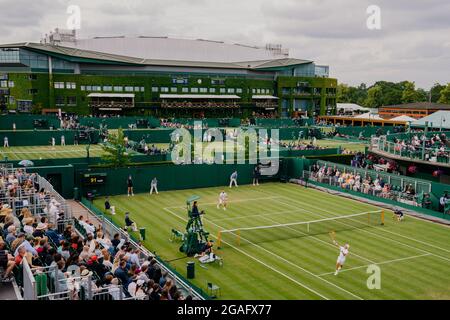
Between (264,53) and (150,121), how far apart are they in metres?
65.0

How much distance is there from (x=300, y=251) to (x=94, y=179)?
746 inches

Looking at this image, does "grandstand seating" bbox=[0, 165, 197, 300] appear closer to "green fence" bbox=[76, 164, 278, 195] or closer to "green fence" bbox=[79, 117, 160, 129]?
"green fence" bbox=[76, 164, 278, 195]

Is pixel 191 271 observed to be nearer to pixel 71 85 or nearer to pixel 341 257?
pixel 341 257

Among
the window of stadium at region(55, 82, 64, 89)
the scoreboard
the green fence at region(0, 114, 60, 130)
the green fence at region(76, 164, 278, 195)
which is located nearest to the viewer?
the scoreboard

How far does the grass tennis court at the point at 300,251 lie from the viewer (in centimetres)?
1919

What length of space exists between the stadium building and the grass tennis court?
63425 millimetres

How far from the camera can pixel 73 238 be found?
52.9 feet

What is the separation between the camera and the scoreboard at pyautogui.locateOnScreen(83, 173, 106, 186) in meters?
36.3

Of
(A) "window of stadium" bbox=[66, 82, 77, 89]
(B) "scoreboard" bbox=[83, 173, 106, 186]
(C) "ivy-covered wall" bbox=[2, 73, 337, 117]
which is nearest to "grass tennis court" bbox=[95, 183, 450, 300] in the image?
(B) "scoreboard" bbox=[83, 173, 106, 186]

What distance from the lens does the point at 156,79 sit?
101188 millimetres
